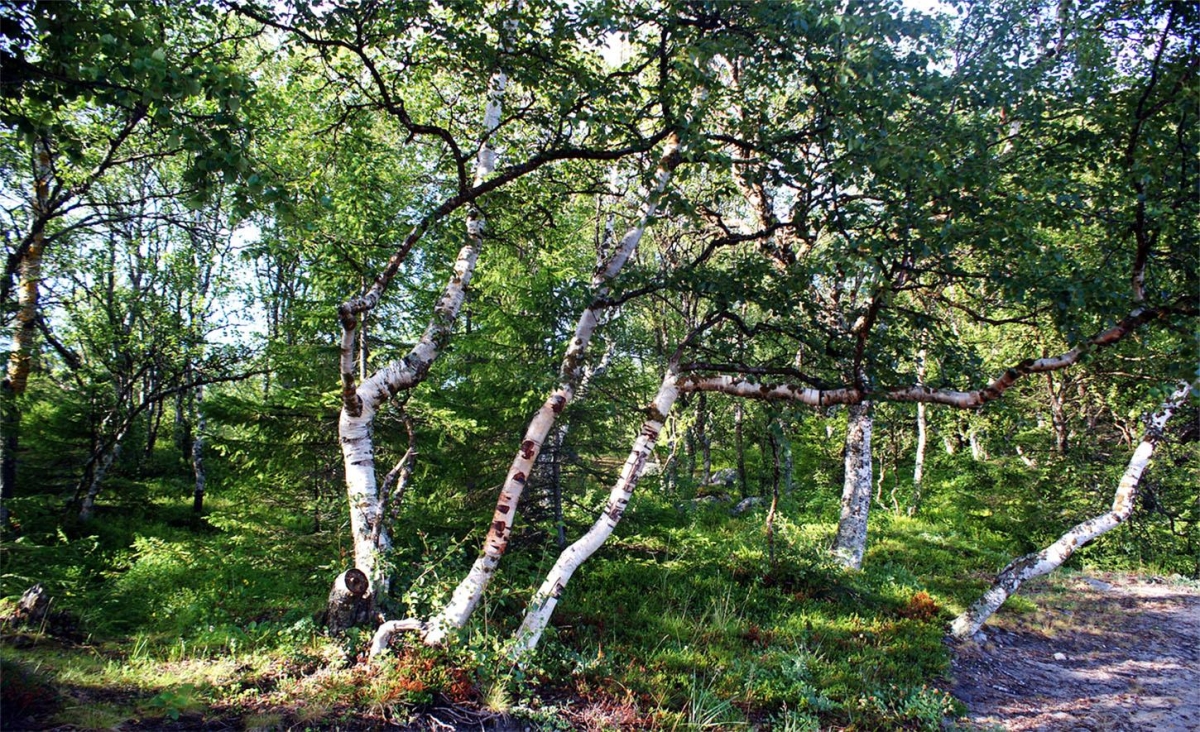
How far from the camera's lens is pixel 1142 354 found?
6297 millimetres

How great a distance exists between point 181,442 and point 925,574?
21.9 m

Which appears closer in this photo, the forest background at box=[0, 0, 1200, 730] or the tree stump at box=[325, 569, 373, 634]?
the forest background at box=[0, 0, 1200, 730]

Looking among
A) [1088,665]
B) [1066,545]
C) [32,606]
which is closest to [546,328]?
[32,606]

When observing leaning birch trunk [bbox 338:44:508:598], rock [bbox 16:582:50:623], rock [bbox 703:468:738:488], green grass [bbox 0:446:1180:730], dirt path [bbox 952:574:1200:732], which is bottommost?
dirt path [bbox 952:574:1200:732]

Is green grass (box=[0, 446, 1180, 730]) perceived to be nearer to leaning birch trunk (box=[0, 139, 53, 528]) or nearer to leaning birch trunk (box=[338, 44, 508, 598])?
leaning birch trunk (box=[338, 44, 508, 598])

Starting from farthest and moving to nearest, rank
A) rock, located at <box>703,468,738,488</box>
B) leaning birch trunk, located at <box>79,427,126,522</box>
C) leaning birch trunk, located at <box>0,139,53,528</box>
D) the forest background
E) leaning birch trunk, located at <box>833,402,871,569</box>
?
rock, located at <box>703,468,738,488</box> < leaning birch trunk, located at <box>79,427,126,522</box> < leaning birch trunk, located at <box>833,402,871,569</box> < leaning birch trunk, located at <box>0,139,53,528</box> < the forest background

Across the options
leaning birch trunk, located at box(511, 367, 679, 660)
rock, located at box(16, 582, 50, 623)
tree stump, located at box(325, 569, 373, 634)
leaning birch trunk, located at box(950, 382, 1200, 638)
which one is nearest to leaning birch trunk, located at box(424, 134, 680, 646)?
leaning birch trunk, located at box(511, 367, 679, 660)

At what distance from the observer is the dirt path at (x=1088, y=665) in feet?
21.1

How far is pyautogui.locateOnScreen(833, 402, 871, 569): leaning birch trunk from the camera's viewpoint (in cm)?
1019

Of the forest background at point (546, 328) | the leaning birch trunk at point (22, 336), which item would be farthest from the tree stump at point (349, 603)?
the leaning birch trunk at point (22, 336)

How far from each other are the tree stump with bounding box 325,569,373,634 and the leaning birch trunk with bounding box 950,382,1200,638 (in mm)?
8263

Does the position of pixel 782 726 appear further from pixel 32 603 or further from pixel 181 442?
pixel 181 442

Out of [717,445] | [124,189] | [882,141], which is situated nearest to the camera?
[882,141]

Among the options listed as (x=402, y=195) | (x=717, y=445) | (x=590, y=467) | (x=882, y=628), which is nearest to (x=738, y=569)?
(x=882, y=628)
